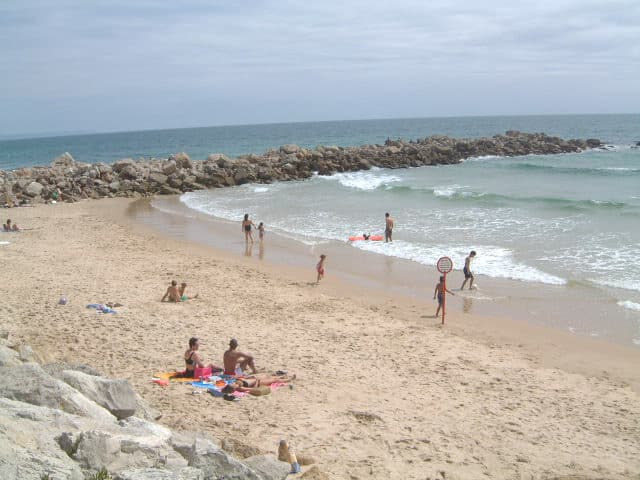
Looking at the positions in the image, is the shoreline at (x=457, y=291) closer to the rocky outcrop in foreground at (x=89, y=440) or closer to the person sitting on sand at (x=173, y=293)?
the person sitting on sand at (x=173, y=293)

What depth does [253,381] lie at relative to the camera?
8.23 m

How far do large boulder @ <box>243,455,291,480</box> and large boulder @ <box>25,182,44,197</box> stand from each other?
2841 cm

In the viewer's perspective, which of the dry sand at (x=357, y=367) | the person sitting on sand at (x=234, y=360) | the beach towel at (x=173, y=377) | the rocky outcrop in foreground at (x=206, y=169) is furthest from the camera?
the rocky outcrop in foreground at (x=206, y=169)

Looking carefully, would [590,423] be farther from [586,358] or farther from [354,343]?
→ [354,343]

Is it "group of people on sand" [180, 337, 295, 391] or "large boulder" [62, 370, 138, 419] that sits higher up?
"large boulder" [62, 370, 138, 419]

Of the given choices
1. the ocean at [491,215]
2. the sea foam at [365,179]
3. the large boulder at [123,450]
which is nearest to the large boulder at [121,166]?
the ocean at [491,215]

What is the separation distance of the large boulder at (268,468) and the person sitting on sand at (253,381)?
2.81 meters

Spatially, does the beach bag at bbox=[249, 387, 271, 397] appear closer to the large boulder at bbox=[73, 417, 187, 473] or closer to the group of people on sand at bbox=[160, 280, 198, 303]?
the large boulder at bbox=[73, 417, 187, 473]

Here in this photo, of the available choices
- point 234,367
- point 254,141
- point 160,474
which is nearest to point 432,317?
point 234,367

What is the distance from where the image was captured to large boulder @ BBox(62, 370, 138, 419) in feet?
19.3

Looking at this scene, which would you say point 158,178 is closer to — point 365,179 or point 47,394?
point 365,179

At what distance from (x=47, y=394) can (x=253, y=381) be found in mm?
3216

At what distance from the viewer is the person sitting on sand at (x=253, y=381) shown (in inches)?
317

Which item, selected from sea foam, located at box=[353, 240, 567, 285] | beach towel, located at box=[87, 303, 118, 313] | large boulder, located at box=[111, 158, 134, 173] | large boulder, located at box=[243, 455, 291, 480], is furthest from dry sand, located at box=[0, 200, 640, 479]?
large boulder, located at box=[111, 158, 134, 173]
